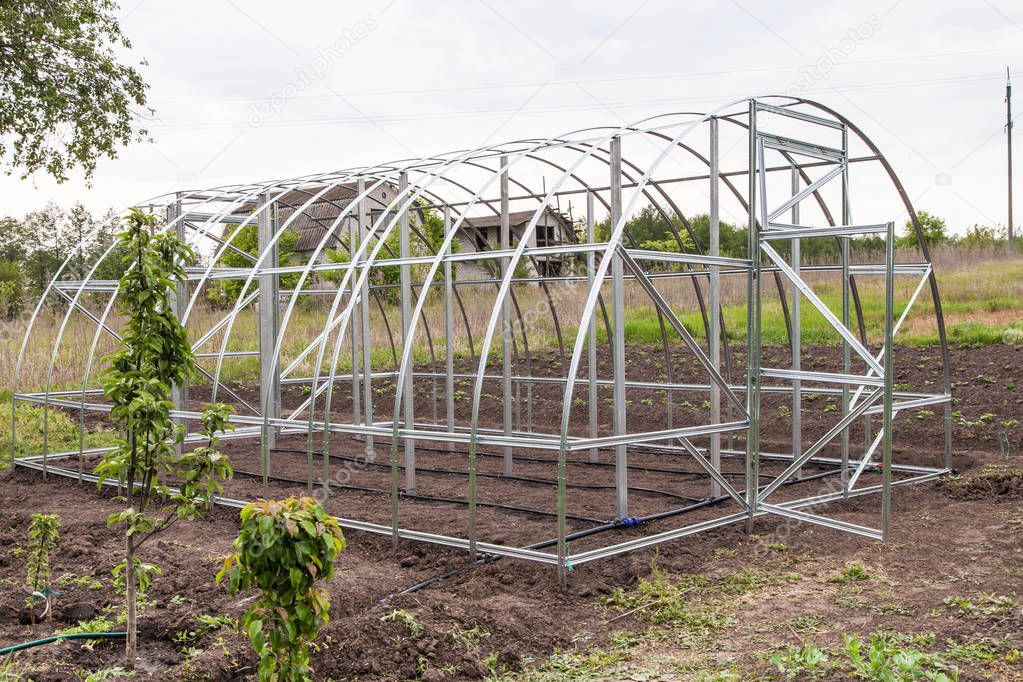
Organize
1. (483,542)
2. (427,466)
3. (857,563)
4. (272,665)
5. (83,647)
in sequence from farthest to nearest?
1. (427,466)
2. (483,542)
3. (857,563)
4. (83,647)
5. (272,665)

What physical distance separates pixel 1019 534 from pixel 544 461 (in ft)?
20.4

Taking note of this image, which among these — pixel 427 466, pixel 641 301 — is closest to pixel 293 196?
pixel 641 301

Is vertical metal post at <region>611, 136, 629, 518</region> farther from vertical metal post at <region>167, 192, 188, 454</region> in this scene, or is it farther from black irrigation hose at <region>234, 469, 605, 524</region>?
vertical metal post at <region>167, 192, 188, 454</region>

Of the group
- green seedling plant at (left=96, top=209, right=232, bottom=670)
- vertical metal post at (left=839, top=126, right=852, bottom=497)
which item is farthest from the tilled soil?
green seedling plant at (left=96, top=209, right=232, bottom=670)

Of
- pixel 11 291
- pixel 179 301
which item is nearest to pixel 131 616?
pixel 179 301

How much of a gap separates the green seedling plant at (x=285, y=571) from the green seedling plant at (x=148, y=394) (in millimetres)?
1284

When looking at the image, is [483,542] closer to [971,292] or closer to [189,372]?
[189,372]

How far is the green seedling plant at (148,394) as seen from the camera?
580cm

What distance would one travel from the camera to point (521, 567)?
7828 mm

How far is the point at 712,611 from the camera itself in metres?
6.91

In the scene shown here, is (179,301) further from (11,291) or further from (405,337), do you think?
(11,291)

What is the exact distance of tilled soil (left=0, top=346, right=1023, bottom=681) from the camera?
6.07 m

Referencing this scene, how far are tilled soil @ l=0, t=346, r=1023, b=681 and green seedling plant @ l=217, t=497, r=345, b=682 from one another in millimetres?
1159

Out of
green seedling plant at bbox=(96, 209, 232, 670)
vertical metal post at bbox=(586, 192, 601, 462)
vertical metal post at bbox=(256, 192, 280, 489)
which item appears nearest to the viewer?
green seedling plant at bbox=(96, 209, 232, 670)
